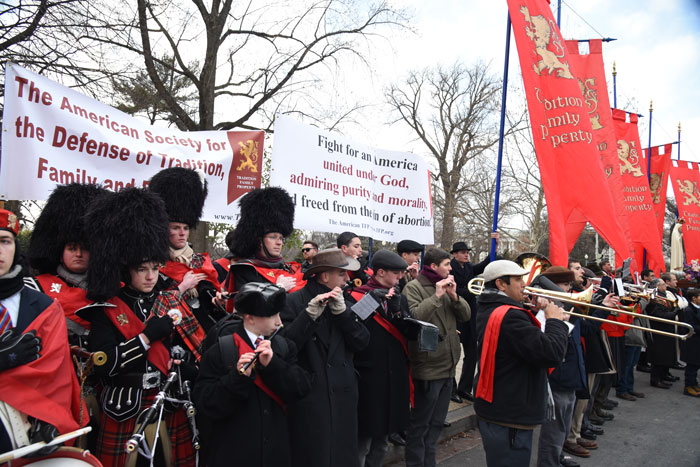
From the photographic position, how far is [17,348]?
2152mm

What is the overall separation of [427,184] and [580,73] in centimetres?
363

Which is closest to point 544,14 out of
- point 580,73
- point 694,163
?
point 580,73

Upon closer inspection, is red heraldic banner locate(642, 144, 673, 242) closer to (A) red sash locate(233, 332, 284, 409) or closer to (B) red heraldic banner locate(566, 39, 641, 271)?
(B) red heraldic banner locate(566, 39, 641, 271)

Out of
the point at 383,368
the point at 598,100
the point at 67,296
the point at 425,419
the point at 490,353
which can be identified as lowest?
the point at 425,419

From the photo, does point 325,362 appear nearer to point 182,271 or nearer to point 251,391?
point 251,391

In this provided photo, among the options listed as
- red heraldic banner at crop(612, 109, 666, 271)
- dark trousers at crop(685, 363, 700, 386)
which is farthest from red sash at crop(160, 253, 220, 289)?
red heraldic banner at crop(612, 109, 666, 271)

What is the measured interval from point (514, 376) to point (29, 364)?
9.71 ft

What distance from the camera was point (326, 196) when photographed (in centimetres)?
600

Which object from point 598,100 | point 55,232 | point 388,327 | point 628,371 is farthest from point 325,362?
point 628,371

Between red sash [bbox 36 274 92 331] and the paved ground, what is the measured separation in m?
3.94

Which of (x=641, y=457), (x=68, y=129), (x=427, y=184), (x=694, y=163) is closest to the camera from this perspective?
(x=68, y=129)

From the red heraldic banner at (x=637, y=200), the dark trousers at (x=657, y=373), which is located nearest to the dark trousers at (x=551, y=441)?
the dark trousers at (x=657, y=373)

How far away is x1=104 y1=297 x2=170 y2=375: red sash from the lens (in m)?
2.93

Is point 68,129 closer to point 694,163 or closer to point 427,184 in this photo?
point 427,184
